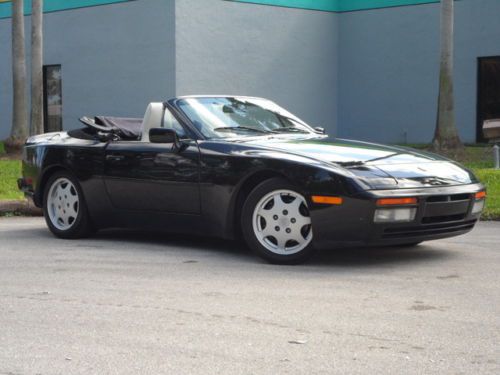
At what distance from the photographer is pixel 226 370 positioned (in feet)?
→ 14.5

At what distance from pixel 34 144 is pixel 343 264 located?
357cm

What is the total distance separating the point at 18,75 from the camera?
19234 millimetres

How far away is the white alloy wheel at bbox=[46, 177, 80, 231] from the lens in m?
8.75

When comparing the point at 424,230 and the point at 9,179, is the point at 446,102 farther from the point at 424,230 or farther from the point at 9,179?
the point at 424,230

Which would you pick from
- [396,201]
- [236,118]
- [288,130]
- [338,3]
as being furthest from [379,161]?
[338,3]

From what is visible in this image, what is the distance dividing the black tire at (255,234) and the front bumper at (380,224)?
0.23 m

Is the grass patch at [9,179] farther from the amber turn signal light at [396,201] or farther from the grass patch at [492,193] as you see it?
the amber turn signal light at [396,201]

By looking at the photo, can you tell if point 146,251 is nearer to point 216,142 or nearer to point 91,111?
point 216,142

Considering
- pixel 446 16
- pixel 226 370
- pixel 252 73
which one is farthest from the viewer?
pixel 252 73

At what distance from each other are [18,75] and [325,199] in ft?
44.7

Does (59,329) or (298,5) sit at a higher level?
(298,5)

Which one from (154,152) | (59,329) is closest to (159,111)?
(154,152)

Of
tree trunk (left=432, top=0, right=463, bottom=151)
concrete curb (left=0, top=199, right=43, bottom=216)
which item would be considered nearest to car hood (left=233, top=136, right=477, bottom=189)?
concrete curb (left=0, top=199, right=43, bottom=216)

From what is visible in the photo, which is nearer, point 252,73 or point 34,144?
point 34,144
